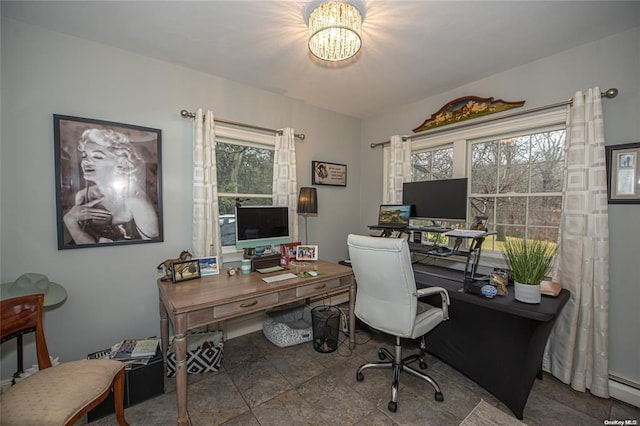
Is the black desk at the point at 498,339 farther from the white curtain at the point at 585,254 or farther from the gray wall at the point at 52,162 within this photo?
the gray wall at the point at 52,162

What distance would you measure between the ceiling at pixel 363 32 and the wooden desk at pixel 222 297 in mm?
1830

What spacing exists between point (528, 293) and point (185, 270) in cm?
247

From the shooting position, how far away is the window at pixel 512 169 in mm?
2201

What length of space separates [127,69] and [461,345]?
347 cm

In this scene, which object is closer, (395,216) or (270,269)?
(270,269)

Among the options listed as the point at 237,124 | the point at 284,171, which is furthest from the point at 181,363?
the point at 237,124

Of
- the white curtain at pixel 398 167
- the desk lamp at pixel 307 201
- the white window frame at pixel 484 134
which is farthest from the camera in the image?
the white curtain at pixel 398 167

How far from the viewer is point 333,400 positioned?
180cm

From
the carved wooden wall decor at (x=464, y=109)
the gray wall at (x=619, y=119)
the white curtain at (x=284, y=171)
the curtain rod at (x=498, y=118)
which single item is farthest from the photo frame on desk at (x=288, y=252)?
the gray wall at (x=619, y=119)

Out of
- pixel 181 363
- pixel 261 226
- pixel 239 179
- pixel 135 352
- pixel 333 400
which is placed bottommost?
pixel 333 400

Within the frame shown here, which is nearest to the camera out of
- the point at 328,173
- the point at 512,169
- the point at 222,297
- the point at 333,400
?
the point at 222,297

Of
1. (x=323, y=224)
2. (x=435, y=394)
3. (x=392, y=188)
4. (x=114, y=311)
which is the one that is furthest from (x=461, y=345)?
(x=114, y=311)

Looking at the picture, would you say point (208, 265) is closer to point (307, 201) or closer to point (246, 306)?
point (246, 306)

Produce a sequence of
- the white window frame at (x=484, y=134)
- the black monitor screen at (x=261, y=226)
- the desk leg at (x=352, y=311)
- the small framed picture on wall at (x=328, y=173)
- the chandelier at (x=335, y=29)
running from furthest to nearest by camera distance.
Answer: the small framed picture on wall at (x=328, y=173) → the desk leg at (x=352, y=311) → the black monitor screen at (x=261, y=226) → the white window frame at (x=484, y=134) → the chandelier at (x=335, y=29)
